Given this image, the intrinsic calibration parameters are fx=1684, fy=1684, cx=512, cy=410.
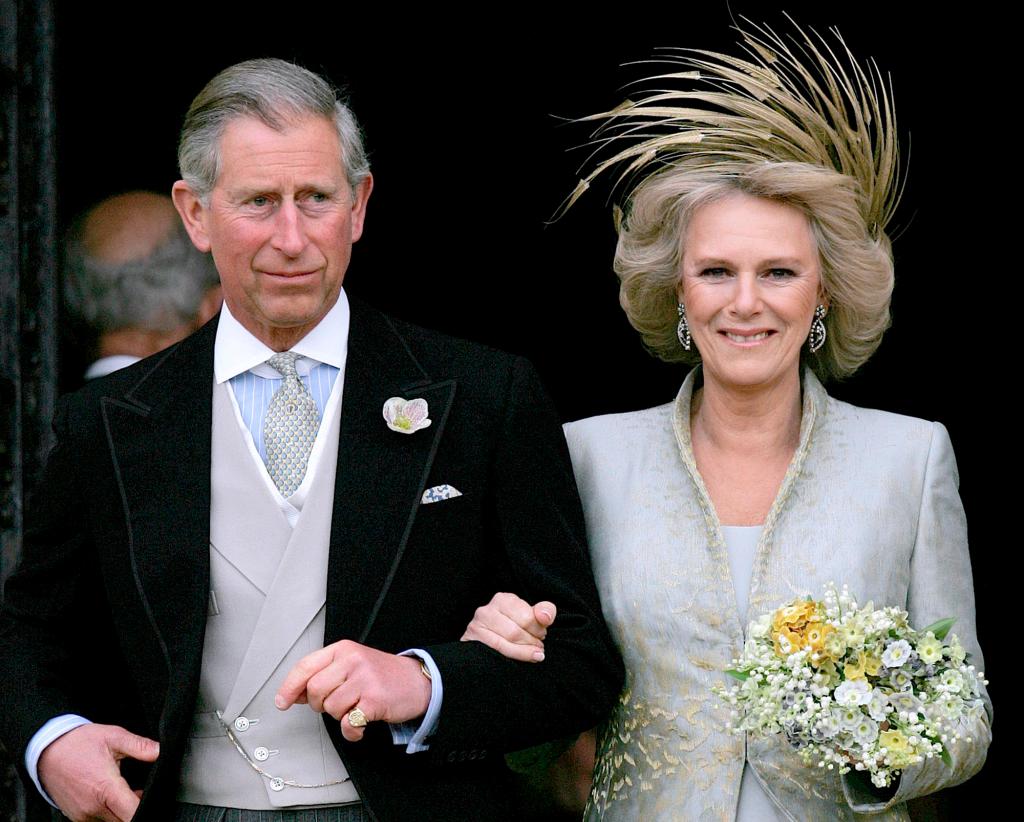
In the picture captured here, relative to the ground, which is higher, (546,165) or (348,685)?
(546,165)

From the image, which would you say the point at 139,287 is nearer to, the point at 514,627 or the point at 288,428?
the point at 288,428

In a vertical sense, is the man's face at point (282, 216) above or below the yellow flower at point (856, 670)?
above

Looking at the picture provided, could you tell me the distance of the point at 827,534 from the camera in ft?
9.74

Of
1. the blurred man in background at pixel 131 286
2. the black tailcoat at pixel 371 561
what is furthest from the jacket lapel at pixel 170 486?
the blurred man in background at pixel 131 286

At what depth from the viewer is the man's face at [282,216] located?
2.75m

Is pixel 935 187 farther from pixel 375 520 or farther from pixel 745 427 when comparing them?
pixel 375 520

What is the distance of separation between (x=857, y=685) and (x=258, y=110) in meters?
1.34

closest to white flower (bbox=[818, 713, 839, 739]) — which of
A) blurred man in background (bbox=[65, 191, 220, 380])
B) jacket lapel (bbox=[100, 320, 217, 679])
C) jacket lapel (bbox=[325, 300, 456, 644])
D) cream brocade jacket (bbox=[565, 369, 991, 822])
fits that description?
cream brocade jacket (bbox=[565, 369, 991, 822])

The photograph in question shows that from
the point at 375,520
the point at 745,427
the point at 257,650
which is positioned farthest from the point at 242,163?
the point at 745,427

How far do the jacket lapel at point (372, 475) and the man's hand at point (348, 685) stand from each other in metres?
0.15

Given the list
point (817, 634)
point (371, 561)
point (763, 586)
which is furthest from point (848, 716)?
point (371, 561)

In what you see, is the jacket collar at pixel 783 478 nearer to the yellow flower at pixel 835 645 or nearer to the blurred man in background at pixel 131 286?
the yellow flower at pixel 835 645

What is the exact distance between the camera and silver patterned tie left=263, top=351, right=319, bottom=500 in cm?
277

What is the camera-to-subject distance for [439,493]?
2.74 metres
